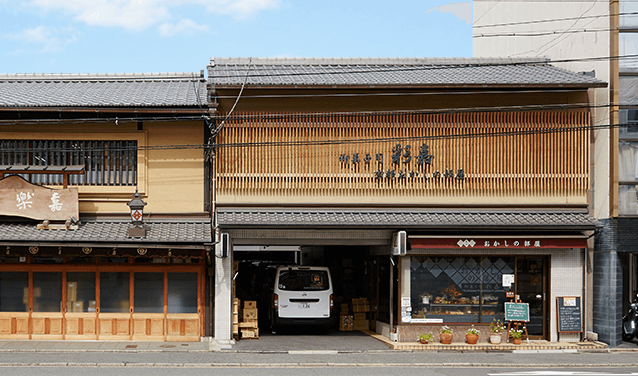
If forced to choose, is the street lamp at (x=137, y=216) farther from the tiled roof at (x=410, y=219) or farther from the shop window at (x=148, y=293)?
the tiled roof at (x=410, y=219)

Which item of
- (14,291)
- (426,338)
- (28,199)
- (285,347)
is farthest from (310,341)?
(28,199)

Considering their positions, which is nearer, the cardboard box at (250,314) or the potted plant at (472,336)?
the potted plant at (472,336)

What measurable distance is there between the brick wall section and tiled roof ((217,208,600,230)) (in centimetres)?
65

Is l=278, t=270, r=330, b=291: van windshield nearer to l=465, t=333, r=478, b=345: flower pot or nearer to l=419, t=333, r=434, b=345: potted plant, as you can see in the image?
l=419, t=333, r=434, b=345: potted plant

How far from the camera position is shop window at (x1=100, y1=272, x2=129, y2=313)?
19344 millimetres

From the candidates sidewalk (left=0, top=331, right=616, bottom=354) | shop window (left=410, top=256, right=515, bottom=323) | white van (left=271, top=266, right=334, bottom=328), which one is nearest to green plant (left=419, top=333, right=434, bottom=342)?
sidewalk (left=0, top=331, right=616, bottom=354)

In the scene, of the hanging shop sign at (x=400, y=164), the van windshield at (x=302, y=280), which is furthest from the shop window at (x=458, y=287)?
the van windshield at (x=302, y=280)

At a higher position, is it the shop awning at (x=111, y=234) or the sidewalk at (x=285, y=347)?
the shop awning at (x=111, y=234)

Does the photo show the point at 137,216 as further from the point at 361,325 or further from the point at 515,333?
the point at 515,333

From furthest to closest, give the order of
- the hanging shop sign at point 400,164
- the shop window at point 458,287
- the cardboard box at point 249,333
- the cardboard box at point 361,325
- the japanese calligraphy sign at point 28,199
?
the cardboard box at point 361,325 < the cardboard box at point 249,333 < the hanging shop sign at point 400,164 < the shop window at point 458,287 < the japanese calligraphy sign at point 28,199

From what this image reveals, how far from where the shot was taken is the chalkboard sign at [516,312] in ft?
64.3

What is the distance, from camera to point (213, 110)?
1908 cm

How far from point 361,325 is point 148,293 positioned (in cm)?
742

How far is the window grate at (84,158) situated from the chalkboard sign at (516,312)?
461 inches
